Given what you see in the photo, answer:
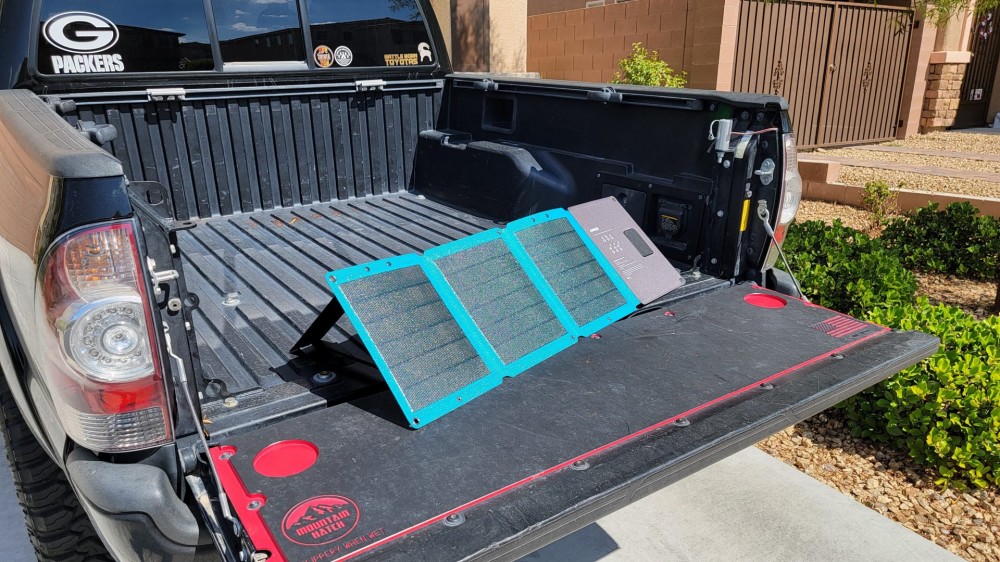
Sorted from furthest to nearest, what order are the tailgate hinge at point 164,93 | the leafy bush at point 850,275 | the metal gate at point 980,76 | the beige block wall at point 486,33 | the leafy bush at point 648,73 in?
the metal gate at point 980,76
the beige block wall at point 486,33
the leafy bush at point 648,73
the leafy bush at point 850,275
the tailgate hinge at point 164,93

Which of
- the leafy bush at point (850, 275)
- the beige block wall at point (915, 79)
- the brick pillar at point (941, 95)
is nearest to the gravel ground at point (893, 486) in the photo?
the leafy bush at point (850, 275)

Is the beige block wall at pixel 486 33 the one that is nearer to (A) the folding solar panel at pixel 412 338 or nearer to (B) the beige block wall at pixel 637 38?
(B) the beige block wall at pixel 637 38

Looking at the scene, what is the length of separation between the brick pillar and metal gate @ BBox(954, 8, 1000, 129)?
0.73 m

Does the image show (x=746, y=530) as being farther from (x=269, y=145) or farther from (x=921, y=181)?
(x=921, y=181)

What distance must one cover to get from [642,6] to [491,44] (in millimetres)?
2379

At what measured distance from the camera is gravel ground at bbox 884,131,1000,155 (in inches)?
460

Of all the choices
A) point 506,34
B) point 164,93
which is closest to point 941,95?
point 506,34

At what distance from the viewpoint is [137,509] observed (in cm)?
149

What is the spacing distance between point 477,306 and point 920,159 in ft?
34.5

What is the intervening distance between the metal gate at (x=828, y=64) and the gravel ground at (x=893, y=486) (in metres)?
7.28

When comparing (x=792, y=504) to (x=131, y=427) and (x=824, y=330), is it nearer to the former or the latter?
(x=824, y=330)

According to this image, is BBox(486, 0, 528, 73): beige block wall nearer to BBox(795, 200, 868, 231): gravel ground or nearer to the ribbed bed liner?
BBox(795, 200, 868, 231): gravel ground

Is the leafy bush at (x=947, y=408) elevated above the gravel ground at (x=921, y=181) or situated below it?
below

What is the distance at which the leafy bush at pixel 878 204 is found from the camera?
6852 mm
